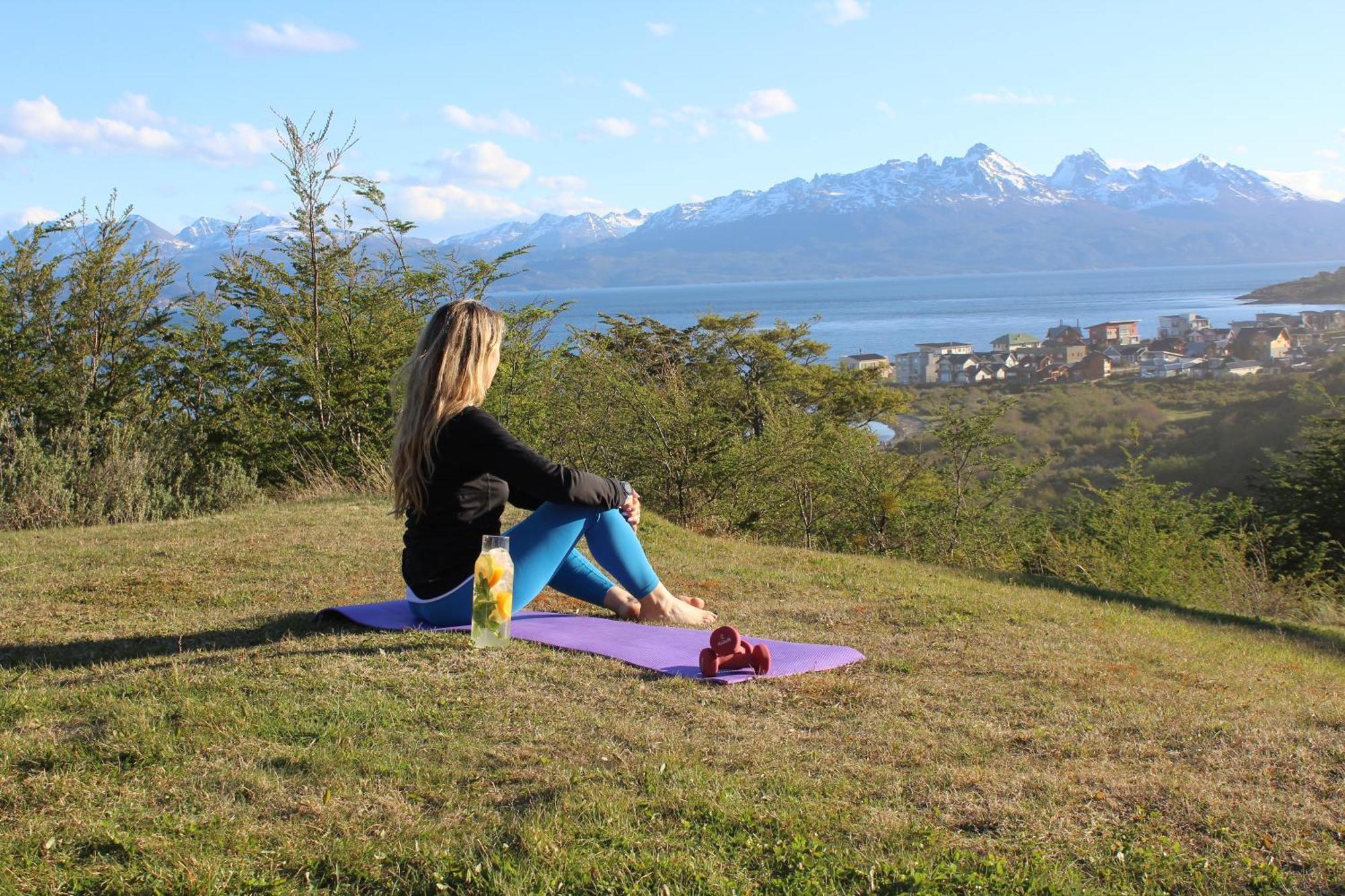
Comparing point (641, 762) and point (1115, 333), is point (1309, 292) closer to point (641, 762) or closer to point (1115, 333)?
point (1115, 333)

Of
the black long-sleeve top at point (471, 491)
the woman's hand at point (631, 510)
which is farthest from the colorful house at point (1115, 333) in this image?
the black long-sleeve top at point (471, 491)

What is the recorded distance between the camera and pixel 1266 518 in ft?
61.6

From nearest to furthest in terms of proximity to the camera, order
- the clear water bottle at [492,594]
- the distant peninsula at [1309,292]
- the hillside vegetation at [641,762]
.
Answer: the hillside vegetation at [641,762], the clear water bottle at [492,594], the distant peninsula at [1309,292]

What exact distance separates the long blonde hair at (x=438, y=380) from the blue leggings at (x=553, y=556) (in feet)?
1.65

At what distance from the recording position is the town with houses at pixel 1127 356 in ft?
219

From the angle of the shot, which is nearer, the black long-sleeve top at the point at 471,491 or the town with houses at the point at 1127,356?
the black long-sleeve top at the point at 471,491

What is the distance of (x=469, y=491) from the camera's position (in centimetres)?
470

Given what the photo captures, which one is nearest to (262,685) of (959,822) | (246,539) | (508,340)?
(959,822)

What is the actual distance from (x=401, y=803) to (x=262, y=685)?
4.31ft

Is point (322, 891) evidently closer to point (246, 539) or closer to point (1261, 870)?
point (1261, 870)

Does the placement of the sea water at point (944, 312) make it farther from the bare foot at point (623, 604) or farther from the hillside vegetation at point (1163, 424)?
the bare foot at point (623, 604)

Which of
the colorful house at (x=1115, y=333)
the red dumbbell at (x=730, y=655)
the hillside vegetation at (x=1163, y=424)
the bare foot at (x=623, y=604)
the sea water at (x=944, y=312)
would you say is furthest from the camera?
the sea water at (x=944, y=312)

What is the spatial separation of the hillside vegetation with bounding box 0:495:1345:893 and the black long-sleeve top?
1.07ft

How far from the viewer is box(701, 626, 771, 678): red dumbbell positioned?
436 centimetres
